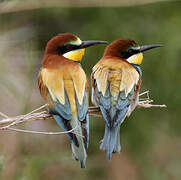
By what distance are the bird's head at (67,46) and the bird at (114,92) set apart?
0.14 metres

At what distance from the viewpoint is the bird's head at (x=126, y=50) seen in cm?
327

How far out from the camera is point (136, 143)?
484cm

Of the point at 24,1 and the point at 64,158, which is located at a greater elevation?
the point at 24,1

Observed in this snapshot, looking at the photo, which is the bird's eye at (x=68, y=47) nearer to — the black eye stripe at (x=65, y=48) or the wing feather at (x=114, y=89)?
the black eye stripe at (x=65, y=48)

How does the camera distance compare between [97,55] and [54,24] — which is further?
[54,24]

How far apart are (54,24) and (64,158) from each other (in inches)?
82.2

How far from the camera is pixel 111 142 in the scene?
2865 millimetres

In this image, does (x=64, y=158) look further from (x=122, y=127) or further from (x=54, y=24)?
(x=54, y=24)

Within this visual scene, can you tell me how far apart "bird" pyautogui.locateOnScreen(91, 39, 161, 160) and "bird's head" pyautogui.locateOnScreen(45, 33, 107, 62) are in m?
0.14

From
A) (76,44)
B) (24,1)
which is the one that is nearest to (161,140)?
(24,1)

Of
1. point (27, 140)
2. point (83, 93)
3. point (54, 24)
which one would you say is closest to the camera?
point (83, 93)

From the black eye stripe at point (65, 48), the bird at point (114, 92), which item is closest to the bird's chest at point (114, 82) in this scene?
the bird at point (114, 92)

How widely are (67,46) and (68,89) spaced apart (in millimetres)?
317

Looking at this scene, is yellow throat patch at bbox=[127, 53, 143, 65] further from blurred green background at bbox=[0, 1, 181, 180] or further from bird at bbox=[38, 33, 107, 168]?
blurred green background at bbox=[0, 1, 181, 180]
